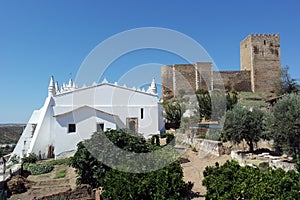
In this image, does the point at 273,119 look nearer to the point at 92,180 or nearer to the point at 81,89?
the point at 92,180

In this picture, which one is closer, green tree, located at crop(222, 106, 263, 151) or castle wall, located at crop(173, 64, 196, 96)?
green tree, located at crop(222, 106, 263, 151)

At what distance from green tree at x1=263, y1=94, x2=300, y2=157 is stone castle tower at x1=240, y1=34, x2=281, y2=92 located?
3249cm

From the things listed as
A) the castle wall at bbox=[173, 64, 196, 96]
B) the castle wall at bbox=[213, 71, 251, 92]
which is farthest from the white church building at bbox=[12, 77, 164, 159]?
the castle wall at bbox=[213, 71, 251, 92]

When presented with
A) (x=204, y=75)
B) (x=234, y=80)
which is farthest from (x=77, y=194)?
(x=234, y=80)

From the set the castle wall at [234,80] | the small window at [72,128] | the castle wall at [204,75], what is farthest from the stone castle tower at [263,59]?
the small window at [72,128]

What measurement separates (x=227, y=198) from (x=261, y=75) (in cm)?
4104

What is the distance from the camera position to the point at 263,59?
137ft

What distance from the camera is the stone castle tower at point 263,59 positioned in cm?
4116

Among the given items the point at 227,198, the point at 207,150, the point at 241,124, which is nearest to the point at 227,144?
the point at 207,150

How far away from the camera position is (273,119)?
11422 mm

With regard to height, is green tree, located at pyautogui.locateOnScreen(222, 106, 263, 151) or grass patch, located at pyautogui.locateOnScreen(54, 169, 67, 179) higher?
green tree, located at pyautogui.locateOnScreen(222, 106, 263, 151)

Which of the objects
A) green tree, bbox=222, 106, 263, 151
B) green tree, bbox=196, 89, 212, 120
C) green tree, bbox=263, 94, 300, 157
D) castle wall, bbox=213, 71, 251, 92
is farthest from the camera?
castle wall, bbox=213, 71, 251, 92

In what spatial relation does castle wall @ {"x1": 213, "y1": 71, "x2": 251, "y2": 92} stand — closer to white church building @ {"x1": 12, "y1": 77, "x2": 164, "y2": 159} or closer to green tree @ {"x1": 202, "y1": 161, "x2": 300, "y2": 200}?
white church building @ {"x1": 12, "y1": 77, "x2": 164, "y2": 159}

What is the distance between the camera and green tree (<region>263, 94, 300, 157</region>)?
412 inches
